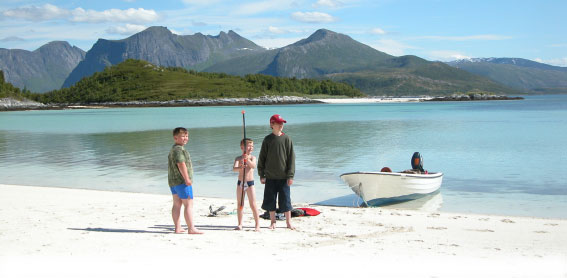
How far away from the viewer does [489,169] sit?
2264cm

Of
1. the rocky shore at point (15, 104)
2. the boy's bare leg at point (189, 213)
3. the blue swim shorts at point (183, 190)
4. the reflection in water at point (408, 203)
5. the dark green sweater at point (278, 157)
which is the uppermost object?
the rocky shore at point (15, 104)

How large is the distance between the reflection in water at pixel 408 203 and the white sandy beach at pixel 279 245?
5.59ft

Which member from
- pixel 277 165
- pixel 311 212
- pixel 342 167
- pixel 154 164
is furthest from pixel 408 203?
pixel 154 164

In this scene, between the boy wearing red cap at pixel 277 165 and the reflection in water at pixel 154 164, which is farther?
the reflection in water at pixel 154 164

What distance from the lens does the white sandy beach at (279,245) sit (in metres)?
7.31

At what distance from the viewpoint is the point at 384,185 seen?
1384cm

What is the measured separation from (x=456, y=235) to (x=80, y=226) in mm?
6947

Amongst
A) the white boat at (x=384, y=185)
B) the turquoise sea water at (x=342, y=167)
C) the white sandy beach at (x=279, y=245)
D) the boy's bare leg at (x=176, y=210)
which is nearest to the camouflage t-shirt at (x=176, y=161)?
the boy's bare leg at (x=176, y=210)

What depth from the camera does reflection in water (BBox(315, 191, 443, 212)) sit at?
1420cm

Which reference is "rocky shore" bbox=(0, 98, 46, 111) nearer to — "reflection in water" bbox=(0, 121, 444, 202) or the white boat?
"reflection in water" bbox=(0, 121, 444, 202)

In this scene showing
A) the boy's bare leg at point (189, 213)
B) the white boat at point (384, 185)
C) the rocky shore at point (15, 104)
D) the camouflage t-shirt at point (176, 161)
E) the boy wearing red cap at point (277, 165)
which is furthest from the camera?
the rocky shore at point (15, 104)

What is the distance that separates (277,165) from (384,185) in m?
5.26

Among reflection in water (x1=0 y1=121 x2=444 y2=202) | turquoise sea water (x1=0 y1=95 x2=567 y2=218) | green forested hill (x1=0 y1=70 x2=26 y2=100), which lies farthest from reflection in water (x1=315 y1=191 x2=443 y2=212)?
green forested hill (x1=0 y1=70 x2=26 y2=100)

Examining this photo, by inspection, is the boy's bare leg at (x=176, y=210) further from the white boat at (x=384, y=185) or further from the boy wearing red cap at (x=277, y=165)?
the white boat at (x=384, y=185)
